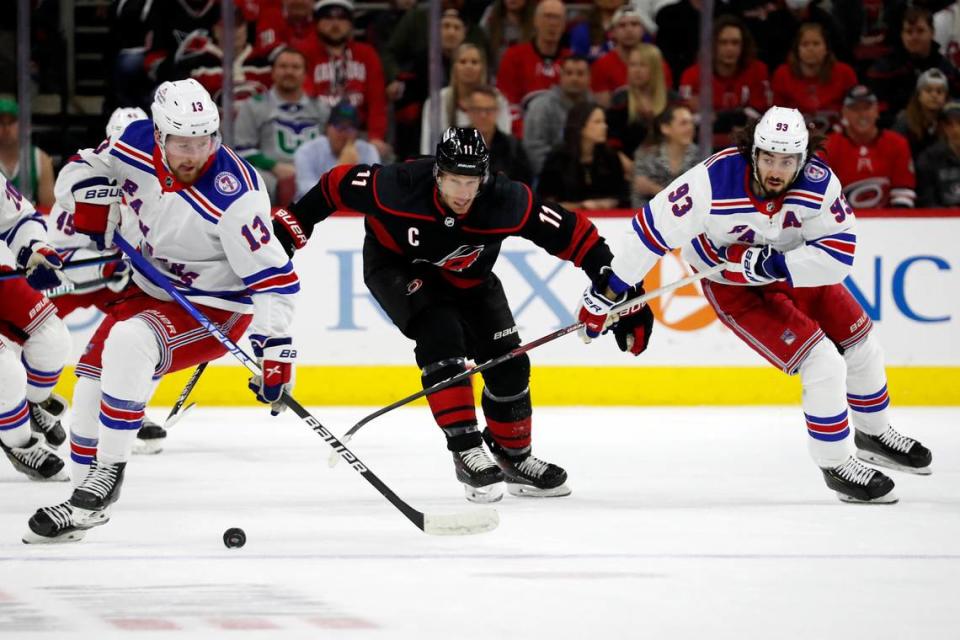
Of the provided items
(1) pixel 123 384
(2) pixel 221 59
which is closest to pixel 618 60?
(2) pixel 221 59

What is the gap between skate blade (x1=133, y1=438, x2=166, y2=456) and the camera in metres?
5.45

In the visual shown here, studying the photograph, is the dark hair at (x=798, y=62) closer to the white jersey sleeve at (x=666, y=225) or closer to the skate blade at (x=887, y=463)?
the skate blade at (x=887, y=463)

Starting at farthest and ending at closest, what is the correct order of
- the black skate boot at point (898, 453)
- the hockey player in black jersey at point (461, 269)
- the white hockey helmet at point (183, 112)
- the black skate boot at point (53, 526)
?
the black skate boot at point (898, 453)
the hockey player in black jersey at point (461, 269)
the white hockey helmet at point (183, 112)
the black skate boot at point (53, 526)

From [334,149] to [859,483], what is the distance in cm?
335

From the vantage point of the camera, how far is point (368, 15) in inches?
273

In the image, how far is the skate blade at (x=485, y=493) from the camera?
438 cm

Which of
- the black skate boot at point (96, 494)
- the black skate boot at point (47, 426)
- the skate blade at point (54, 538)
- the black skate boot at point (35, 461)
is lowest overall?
the black skate boot at point (47, 426)

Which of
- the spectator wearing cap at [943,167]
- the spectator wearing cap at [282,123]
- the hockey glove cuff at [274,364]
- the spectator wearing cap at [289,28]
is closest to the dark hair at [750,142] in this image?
the hockey glove cuff at [274,364]

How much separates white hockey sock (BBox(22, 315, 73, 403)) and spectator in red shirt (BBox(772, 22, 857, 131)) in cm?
349

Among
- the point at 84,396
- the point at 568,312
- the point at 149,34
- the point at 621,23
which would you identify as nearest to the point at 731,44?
the point at 621,23

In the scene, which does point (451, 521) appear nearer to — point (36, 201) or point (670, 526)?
point (670, 526)

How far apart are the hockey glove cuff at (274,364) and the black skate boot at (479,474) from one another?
0.74m

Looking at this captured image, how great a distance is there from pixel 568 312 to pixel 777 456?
156 centimetres

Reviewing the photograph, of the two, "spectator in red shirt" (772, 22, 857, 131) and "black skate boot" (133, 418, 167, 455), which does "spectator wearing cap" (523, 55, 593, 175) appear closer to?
"spectator in red shirt" (772, 22, 857, 131)
